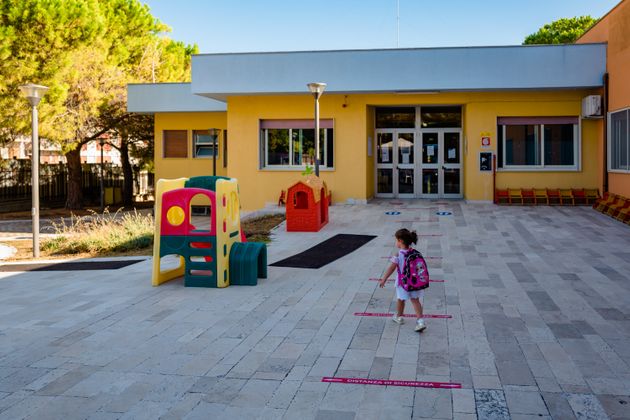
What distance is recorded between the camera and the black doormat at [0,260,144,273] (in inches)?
433

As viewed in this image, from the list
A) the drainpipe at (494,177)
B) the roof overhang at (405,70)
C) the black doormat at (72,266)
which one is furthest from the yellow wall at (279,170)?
the black doormat at (72,266)

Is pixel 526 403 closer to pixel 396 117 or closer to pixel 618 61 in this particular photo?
pixel 618 61

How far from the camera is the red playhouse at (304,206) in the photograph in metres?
14.1

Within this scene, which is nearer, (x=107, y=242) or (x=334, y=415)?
(x=334, y=415)

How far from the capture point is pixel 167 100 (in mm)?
22688

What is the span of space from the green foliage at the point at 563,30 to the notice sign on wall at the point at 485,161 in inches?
924

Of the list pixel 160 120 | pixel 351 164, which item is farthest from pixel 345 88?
pixel 160 120

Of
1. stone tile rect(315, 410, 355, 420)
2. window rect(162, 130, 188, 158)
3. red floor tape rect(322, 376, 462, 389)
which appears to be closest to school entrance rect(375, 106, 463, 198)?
window rect(162, 130, 188, 158)

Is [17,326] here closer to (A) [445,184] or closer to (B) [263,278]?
(B) [263,278]

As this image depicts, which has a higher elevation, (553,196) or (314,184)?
(314,184)

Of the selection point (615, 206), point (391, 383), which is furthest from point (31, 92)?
point (615, 206)

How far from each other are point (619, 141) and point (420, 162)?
6142 mm

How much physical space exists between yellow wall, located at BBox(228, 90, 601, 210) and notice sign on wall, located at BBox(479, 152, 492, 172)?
13cm

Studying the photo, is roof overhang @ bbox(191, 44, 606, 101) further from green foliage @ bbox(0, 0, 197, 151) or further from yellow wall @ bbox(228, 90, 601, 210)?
green foliage @ bbox(0, 0, 197, 151)
